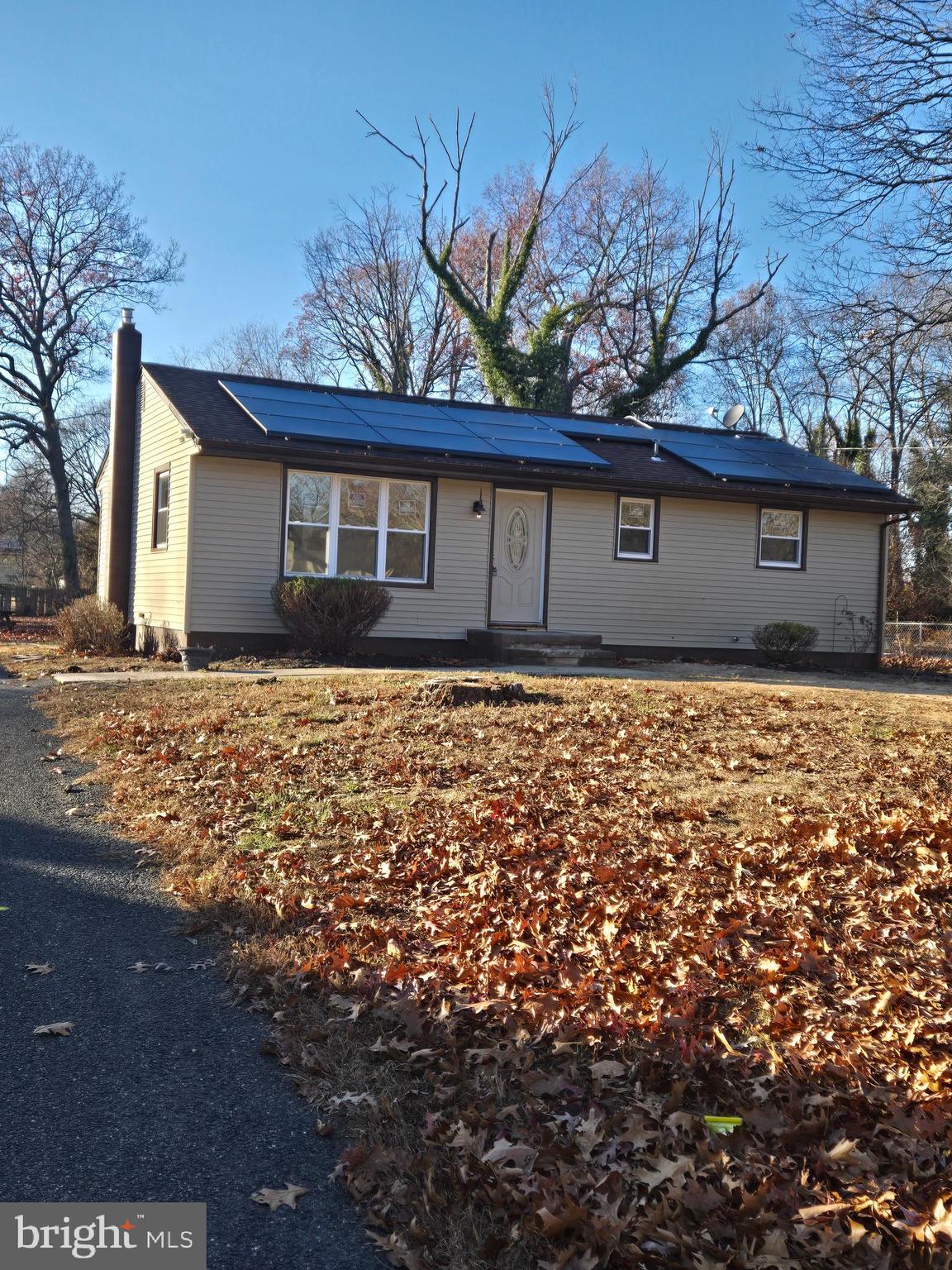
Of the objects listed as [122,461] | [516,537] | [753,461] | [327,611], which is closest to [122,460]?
Answer: [122,461]

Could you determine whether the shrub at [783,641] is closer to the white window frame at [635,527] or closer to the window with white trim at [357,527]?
the white window frame at [635,527]

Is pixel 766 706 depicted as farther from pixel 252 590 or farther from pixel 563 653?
pixel 252 590

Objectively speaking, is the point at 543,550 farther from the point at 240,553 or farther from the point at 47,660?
the point at 47,660

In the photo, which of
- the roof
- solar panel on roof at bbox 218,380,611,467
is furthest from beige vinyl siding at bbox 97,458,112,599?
solar panel on roof at bbox 218,380,611,467

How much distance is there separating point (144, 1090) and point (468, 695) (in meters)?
6.34

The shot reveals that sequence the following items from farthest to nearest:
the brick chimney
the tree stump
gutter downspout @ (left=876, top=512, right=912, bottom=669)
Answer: the brick chimney → gutter downspout @ (left=876, top=512, right=912, bottom=669) → the tree stump

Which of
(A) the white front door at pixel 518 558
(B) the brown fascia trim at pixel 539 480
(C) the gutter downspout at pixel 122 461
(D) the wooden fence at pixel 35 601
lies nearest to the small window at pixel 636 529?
(B) the brown fascia trim at pixel 539 480

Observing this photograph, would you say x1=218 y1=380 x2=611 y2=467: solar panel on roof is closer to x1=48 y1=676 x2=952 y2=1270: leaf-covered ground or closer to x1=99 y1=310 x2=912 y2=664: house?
x1=99 y1=310 x2=912 y2=664: house

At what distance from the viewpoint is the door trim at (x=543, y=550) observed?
16.3 metres

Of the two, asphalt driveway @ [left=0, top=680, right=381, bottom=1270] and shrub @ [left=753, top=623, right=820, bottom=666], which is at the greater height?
shrub @ [left=753, top=623, right=820, bottom=666]

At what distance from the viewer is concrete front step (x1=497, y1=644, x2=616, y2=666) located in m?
15.1

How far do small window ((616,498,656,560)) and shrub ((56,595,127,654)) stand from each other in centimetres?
851

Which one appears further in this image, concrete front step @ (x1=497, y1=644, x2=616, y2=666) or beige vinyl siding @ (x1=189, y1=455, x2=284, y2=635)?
concrete front step @ (x1=497, y1=644, x2=616, y2=666)

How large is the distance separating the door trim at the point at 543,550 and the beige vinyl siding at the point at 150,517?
4.76m
